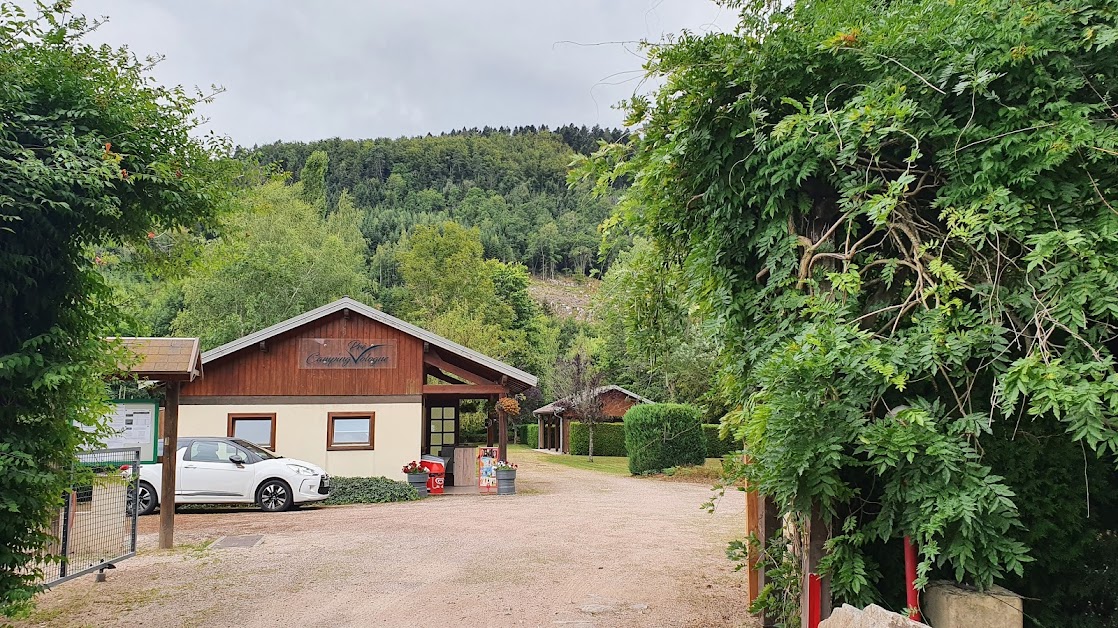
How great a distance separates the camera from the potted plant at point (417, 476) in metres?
18.4

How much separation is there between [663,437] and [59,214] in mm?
21766

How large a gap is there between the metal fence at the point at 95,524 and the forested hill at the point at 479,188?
252 feet

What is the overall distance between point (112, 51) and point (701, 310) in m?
4.71

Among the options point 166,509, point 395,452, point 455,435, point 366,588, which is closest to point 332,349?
point 395,452

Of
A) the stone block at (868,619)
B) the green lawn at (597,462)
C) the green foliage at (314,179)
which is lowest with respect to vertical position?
the green lawn at (597,462)

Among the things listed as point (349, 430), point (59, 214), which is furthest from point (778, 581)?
point (349, 430)

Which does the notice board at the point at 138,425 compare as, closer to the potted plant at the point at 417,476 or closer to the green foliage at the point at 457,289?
the potted plant at the point at 417,476

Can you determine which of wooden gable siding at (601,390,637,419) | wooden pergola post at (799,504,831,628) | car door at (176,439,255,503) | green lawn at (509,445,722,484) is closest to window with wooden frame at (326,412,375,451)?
car door at (176,439,255,503)

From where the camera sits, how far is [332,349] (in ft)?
61.3

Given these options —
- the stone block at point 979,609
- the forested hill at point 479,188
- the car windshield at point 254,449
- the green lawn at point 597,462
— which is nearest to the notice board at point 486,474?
the car windshield at point 254,449

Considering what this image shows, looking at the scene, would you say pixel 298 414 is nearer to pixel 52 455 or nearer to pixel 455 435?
pixel 455 435

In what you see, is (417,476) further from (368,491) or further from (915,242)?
(915,242)

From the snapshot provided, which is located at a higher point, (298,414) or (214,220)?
(214,220)

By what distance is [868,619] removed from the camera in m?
3.92
